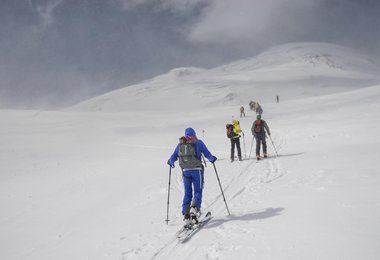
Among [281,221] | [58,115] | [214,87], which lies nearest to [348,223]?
[281,221]

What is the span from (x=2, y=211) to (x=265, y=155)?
11.3 m

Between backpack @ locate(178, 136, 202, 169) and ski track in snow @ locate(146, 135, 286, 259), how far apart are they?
4.47 feet

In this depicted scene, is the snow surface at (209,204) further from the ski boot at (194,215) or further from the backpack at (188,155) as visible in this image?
the backpack at (188,155)

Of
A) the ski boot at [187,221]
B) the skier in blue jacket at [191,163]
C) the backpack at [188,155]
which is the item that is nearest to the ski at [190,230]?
the ski boot at [187,221]

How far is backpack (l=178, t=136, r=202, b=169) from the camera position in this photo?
25.7ft

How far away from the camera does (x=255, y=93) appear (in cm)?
13100

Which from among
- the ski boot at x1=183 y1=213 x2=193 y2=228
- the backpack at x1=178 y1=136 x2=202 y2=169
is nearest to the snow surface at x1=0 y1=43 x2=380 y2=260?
the ski boot at x1=183 y1=213 x2=193 y2=228

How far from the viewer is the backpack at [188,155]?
7820 millimetres

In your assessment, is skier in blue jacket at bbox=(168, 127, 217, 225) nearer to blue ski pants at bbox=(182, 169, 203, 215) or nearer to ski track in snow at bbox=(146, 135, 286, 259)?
blue ski pants at bbox=(182, 169, 203, 215)

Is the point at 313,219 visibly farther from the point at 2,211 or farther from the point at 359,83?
the point at 359,83

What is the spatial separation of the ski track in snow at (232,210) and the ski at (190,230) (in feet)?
0.35

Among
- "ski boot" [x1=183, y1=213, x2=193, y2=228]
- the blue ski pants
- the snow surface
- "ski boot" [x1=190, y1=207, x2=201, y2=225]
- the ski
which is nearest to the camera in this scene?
the snow surface

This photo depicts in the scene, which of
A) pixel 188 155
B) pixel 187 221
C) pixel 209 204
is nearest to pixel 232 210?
pixel 209 204

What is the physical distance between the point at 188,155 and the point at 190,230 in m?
1.73
